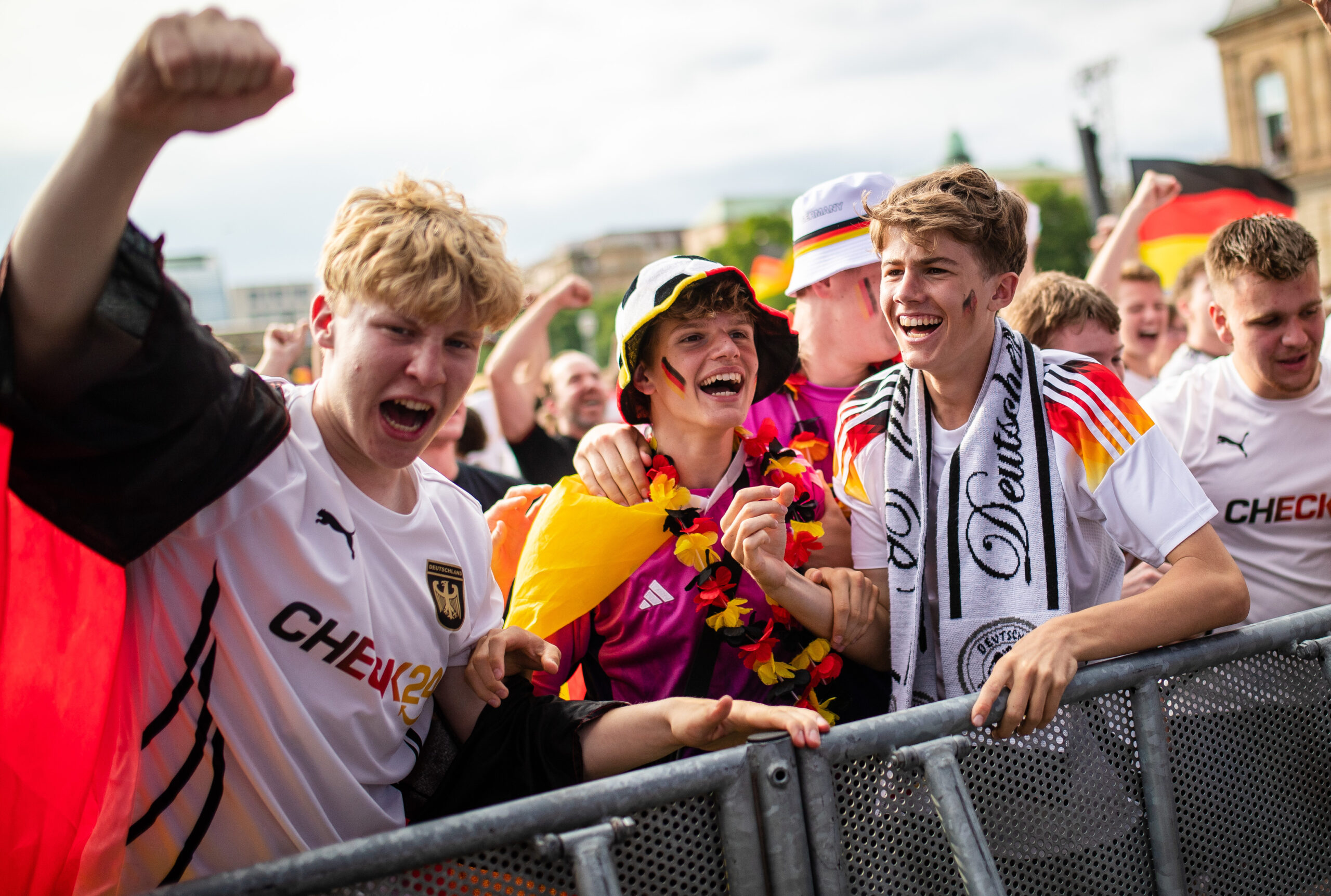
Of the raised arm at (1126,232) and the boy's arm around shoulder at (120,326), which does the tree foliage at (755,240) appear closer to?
the raised arm at (1126,232)

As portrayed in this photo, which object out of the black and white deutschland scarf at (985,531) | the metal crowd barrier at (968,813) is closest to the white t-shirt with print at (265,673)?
the metal crowd barrier at (968,813)

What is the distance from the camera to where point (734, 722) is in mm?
1938

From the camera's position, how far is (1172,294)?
5.88 meters

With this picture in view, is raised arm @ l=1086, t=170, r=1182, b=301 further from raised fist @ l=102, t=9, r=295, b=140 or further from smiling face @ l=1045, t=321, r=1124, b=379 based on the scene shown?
raised fist @ l=102, t=9, r=295, b=140

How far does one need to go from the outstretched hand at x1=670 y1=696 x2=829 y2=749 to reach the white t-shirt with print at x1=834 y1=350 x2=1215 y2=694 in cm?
73

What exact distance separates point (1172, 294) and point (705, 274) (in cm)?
434

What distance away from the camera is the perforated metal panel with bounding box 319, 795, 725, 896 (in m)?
1.57

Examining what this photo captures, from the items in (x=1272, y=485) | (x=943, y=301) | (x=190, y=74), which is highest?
(x=190, y=74)

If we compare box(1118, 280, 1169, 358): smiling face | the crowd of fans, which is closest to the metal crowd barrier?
the crowd of fans

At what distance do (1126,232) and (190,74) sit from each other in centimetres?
470

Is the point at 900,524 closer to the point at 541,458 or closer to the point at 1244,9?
the point at 541,458

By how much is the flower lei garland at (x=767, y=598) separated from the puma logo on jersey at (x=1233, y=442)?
1535 mm

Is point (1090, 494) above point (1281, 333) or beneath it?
beneath

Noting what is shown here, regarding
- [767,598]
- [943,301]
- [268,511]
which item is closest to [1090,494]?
[943,301]
